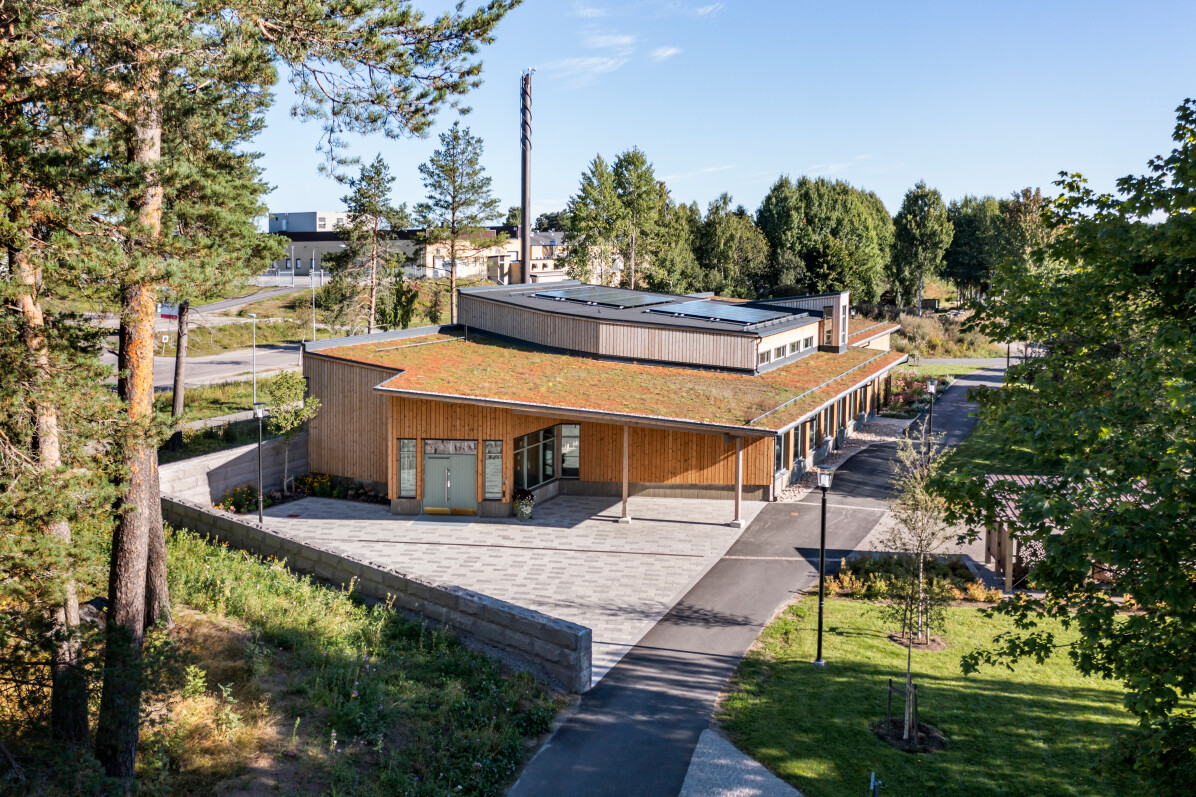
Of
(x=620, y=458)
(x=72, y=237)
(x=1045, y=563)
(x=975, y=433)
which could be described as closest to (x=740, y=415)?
(x=620, y=458)

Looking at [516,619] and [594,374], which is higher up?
[594,374]

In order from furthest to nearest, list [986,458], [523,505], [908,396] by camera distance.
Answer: [908,396]
[986,458]
[523,505]

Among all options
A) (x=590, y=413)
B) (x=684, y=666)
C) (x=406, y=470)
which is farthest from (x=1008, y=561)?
(x=406, y=470)

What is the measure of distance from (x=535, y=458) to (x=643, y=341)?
6747 millimetres

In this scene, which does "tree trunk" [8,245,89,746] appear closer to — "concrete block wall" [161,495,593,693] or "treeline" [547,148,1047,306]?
"concrete block wall" [161,495,593,693]

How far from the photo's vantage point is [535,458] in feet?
90.3

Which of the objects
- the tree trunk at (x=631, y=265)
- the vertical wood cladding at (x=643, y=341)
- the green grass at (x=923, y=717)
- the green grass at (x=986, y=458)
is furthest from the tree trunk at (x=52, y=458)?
the tree trunk at (x=631, y=265)

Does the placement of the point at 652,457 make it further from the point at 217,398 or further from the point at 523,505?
the point at 217,398

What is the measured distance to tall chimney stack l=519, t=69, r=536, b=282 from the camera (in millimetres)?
41562

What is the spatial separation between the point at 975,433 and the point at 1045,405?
29754 millimetres

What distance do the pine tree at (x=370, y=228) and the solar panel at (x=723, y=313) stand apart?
1921 cm

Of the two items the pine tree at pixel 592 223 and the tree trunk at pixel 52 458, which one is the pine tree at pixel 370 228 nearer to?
the pine tree at pixel 592 223

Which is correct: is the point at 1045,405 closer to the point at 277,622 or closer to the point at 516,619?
the point at 516,619

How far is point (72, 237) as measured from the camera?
32.7 ft
